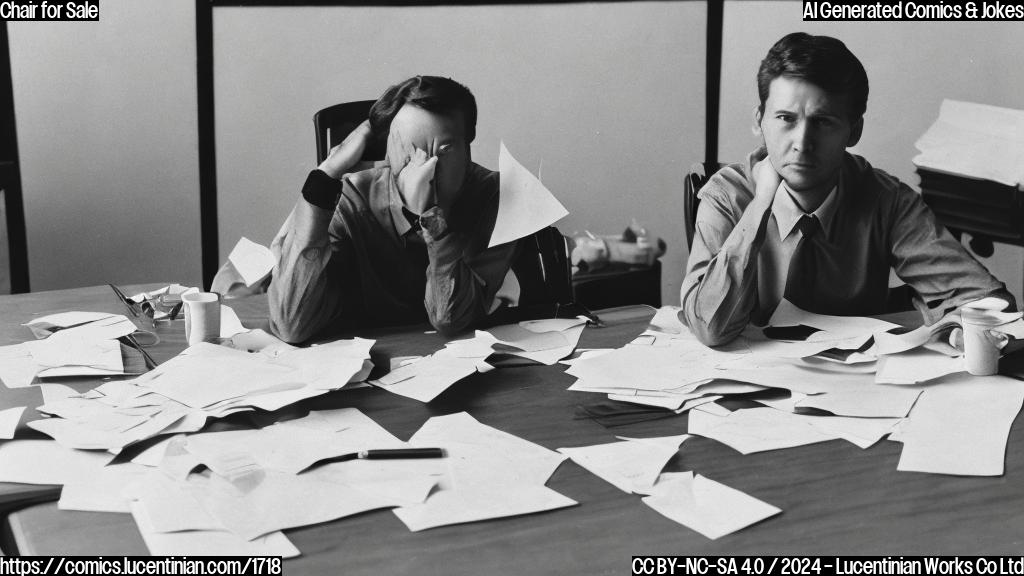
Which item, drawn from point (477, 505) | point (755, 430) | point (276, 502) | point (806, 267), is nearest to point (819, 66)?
point (806, 267)

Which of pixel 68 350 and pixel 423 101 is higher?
pixel 423 101

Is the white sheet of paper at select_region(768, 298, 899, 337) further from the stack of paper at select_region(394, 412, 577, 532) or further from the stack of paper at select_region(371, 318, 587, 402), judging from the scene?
the stack of paper at select_region(394, 412, 577, 532)

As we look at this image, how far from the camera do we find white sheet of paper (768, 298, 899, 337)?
1908mm

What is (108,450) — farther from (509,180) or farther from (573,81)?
(573,81)

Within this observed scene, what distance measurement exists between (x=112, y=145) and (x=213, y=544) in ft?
5.73

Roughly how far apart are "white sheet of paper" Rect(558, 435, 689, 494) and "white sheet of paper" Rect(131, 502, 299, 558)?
415 millimetres

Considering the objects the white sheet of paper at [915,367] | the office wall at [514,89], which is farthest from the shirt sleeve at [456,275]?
the white sheet of paper at [915,367]

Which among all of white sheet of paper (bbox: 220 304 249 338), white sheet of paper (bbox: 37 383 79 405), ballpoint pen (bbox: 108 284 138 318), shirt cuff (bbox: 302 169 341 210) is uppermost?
shirt cuff (bbox: 302 169 341 210)

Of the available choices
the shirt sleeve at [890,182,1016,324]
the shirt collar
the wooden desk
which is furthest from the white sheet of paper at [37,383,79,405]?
the shirt sleeve at [890,182,1016,324]

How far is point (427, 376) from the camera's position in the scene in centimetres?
170

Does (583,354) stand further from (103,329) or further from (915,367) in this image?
(103,329)

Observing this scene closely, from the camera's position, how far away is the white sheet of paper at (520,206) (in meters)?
2.04

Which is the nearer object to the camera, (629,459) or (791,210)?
(629,459)

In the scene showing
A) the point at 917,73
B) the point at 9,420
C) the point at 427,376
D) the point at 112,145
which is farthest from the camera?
the point at 917,73
